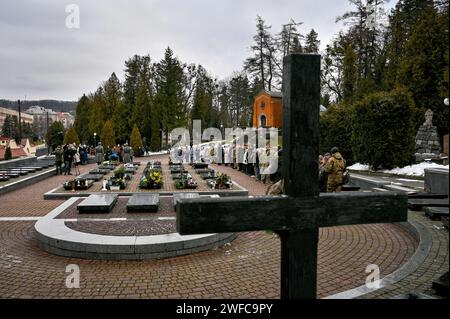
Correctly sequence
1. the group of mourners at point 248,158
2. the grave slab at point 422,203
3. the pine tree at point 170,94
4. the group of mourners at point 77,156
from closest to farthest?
the grave slab at point 422,203 < the group of mourners at point 248,158 < the group of mourners at point 77,156 < the pine tree at point 170,94

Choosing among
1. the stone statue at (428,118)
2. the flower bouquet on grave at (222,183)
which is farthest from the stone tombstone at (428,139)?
the flower bouquet on grave at (222,183)

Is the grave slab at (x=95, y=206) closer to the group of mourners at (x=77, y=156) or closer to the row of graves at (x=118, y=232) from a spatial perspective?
the row of graves at (x=118, y=232)

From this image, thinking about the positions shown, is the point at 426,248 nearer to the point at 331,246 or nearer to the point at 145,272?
the point at 331,246

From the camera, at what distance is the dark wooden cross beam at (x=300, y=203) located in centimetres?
241

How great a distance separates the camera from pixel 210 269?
20.3ft

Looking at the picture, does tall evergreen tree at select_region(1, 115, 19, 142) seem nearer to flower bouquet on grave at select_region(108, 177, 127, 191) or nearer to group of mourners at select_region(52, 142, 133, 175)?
group of mourners at select_region(52, 142, 133, 175)

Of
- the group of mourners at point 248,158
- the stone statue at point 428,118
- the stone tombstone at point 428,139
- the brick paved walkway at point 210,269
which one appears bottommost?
the brick paved walkway at point 210,269

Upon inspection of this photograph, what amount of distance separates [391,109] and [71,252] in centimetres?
1725

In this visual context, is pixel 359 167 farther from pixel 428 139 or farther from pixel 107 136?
pixel 107 136

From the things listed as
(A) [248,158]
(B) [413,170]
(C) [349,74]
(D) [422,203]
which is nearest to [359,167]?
(B) [413,170]

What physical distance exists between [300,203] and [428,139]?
26.2 meters

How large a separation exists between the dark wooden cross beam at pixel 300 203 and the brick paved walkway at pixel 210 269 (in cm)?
276

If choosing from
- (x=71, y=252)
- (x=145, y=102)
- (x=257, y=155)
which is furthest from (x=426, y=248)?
(x=145, y=102)

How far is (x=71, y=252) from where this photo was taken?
6910mm
